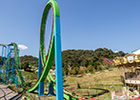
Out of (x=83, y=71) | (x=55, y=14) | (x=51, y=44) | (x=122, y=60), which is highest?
(x=55, y=14)

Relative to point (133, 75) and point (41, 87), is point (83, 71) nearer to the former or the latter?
point (133, 75)

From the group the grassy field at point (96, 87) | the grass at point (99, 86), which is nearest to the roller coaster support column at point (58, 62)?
the grassy field at point (96, 87)

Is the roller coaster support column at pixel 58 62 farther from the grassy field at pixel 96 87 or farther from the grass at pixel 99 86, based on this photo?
the grass at pixel 99 86

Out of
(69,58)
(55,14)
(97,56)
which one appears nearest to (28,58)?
(69,58)

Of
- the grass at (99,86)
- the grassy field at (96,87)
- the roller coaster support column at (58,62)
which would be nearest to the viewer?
the roller coaster support column at (58,62)

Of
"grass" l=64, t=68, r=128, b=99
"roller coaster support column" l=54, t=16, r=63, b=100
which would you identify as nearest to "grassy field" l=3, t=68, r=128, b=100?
"grass" l=64, t=68, r=128, b=99

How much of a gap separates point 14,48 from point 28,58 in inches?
3715

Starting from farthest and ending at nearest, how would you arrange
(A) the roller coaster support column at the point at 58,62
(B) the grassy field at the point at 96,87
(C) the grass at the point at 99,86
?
(C) the grass at the point at 99,86, (B) the grassy field at the point at 96,87, (A) the roller coaster support column at the point at 58,62

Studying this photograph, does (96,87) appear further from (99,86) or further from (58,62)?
(58,62)

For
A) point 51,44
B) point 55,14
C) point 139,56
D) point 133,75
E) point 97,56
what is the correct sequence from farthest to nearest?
point 97,56
point 133,75
point 139,56
point 51,44
point 55,14

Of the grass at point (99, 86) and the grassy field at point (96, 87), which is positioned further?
the grass at point (99, 86)

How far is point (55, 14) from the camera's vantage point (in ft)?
29.7

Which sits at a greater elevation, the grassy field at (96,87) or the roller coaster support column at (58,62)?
the roller coaster support column at (58,62)

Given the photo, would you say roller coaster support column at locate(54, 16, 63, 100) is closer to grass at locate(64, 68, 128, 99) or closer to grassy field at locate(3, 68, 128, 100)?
grassy field at locate(3, 68, 128, 100)
